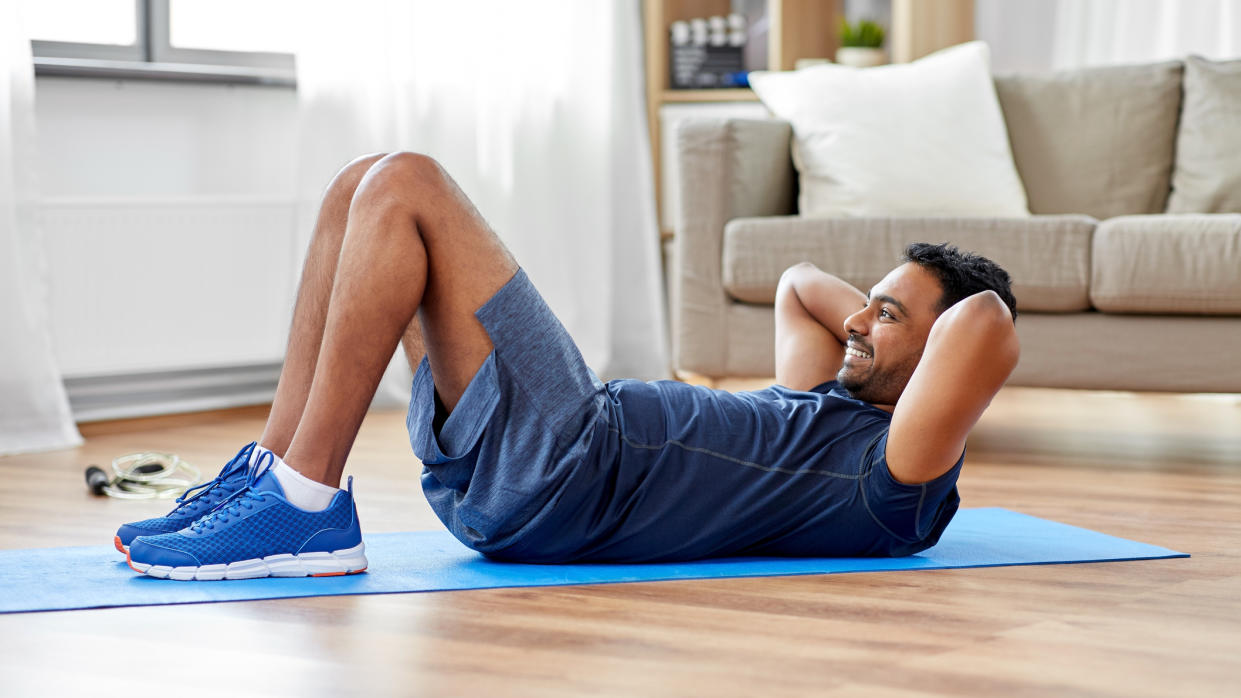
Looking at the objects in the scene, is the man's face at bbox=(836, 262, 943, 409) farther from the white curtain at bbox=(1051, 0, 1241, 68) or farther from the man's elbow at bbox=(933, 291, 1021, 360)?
the white curtain at bbox=(1051, 0, 1241, 68)

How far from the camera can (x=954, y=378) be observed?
Answer: 1.62m

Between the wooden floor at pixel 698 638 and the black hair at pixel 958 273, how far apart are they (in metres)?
0.36

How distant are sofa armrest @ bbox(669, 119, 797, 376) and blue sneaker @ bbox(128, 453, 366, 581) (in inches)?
60.7

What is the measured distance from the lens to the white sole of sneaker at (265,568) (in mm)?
1663

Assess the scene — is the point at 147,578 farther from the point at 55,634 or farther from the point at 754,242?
the point at 754,242

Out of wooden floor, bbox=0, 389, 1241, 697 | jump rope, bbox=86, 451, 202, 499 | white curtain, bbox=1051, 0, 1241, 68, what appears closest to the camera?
wooden floor, bbox=0, 389, 1241, 697

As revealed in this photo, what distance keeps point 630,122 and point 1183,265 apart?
1.98m

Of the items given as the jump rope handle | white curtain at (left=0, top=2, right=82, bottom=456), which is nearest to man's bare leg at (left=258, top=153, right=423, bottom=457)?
the jump rope handle

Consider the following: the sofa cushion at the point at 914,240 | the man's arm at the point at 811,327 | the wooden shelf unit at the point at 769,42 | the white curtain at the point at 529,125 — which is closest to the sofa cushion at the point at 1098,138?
the sofa cushion at the point at 914,240

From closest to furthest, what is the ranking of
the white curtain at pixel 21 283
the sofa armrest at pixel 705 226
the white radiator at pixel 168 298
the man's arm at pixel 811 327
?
the man's arm at pixel 811 327, the white curtain at pixel 21 283, the sofa armrest at pixel 705 226, the white radiator at pixel 168 298

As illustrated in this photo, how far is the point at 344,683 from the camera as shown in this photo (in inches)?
50.9

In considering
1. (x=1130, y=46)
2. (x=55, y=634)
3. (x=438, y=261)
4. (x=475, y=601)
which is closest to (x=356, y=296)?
(x=438, y=261)

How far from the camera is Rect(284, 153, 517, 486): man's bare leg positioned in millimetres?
1629

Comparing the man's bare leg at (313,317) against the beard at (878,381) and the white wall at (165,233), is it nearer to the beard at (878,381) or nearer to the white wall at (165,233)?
the beard at (878,381)
